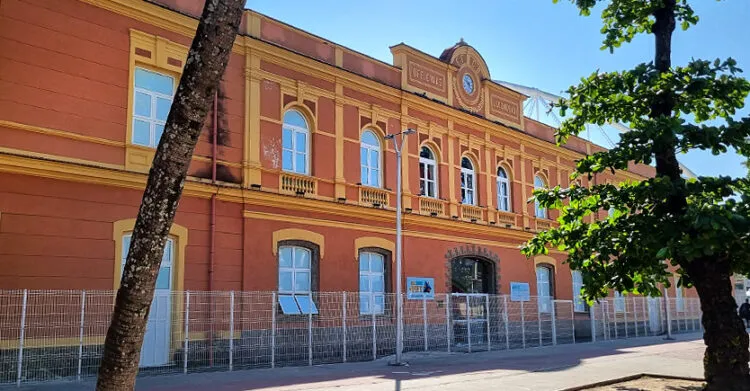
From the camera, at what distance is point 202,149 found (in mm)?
15945

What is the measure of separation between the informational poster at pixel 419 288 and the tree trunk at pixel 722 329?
463 inches

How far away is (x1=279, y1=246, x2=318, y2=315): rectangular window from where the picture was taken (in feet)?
55.1

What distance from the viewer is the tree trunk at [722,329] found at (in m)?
8.68

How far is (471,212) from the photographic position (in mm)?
23719

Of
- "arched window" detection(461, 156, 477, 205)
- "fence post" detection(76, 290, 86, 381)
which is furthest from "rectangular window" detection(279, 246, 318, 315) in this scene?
"arched window" detection(461, 156, 477, 205)

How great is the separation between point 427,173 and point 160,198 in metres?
18.2

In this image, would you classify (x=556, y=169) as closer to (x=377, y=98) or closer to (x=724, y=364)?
(x=377, y=98)

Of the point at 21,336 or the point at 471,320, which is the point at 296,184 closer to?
the point at 471,320

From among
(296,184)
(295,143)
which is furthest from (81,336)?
(295,143)

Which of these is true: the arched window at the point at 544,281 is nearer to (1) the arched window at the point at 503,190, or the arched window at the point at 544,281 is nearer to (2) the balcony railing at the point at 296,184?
(1) the arched window at the point at 503,190

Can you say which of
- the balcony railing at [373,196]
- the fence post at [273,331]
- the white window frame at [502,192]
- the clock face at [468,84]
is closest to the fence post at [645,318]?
the white window frame at [502,192]

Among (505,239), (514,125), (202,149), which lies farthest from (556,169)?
(202,149)

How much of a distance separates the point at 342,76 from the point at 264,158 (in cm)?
391

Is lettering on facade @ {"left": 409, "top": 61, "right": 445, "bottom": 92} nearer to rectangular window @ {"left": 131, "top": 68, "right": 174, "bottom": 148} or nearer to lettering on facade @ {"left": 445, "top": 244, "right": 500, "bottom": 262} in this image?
lettering on facade @ {"left": 445, "top": 244, "right": 500, "bottom": 262}
